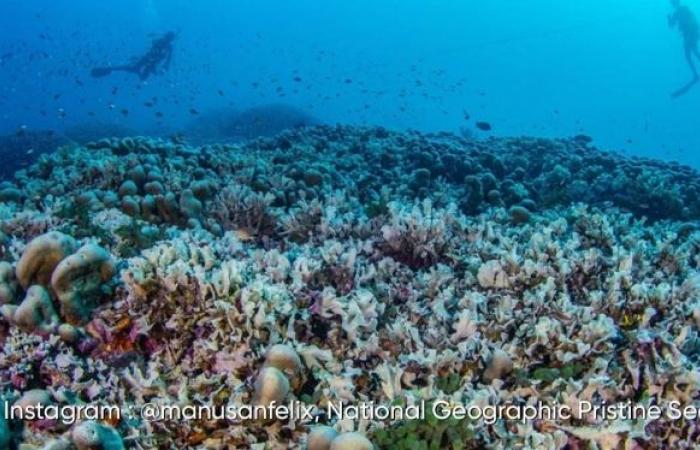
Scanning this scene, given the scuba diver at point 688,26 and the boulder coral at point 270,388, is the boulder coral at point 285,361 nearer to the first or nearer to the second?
the boulder coral at point 270,388

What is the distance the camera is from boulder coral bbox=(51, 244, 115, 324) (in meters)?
3.52

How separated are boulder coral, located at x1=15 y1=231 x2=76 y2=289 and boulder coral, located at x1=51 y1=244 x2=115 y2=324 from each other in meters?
0.13

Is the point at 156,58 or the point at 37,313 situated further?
the point at 156,58

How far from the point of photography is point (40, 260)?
11.9 ft

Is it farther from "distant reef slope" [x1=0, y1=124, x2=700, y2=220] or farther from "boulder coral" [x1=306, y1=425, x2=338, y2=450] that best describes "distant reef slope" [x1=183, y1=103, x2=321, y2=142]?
"boulder coral" [x1=306, y1=425, x2=338, y2=450]

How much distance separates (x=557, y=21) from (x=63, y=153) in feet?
604

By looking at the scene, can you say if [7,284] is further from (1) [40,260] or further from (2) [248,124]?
(2) [248,124]

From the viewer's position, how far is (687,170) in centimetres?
1191

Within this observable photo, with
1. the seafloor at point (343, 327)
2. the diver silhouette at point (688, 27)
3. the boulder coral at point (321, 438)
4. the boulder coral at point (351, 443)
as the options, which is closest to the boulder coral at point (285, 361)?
the seafloor at point (343, 327)

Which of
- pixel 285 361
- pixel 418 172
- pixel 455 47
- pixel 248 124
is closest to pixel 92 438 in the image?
pixel 285 361

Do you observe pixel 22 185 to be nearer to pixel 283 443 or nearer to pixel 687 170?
pixel 283 443

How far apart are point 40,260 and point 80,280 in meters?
0.33

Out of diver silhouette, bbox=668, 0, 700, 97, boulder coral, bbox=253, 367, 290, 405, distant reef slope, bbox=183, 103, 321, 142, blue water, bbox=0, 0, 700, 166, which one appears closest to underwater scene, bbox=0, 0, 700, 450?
boulder coral, bbox=253, 367, 290, 405

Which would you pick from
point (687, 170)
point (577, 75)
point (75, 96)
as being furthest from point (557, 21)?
point (687, 170)
